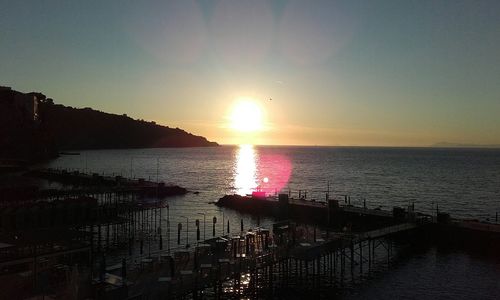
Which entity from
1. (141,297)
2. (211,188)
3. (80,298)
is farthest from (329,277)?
(211,188)

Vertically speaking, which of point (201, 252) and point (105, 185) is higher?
point (201, 252)

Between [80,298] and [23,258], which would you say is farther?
[23,258]

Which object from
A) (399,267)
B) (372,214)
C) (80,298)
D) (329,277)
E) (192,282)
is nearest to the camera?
(80,298)

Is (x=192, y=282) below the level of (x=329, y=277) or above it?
above

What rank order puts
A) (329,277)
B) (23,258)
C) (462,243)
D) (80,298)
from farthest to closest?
(462,243) < (329,277) < (23,258) < (80,298)

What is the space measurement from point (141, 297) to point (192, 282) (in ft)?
15.0

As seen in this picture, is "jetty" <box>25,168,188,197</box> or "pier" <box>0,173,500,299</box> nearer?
"pier" <box>0,173,500,299</box>

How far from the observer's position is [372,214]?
57.9 m

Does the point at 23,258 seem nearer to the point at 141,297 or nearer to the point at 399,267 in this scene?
the point at 141,297

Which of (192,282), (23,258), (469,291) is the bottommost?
(469,291)

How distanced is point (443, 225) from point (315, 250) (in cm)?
2301

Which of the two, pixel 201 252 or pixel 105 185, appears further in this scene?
pixel 105 185

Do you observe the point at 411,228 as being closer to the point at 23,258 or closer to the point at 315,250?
the point at 315,250

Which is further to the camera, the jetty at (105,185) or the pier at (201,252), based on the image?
the jetty at (105,185)
